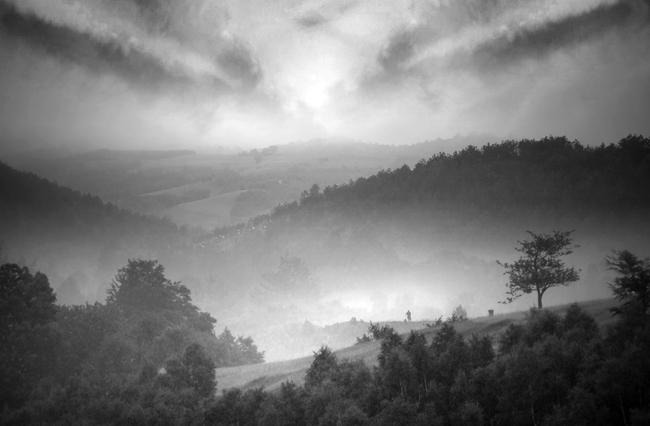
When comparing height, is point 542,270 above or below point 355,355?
above

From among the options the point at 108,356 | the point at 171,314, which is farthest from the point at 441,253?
the point at 108,356

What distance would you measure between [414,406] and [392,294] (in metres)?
120

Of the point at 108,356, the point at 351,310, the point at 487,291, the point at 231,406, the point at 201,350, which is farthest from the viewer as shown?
the point at 351,310

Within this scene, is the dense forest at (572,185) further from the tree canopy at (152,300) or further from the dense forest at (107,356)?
the tree canopy at (152,300)

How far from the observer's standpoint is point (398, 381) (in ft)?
139

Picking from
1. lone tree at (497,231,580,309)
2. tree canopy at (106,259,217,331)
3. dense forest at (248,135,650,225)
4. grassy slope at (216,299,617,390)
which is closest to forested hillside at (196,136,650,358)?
dense forest at (248,135,650,225)

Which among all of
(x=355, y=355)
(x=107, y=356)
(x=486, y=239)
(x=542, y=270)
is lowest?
(x=355, y=355)

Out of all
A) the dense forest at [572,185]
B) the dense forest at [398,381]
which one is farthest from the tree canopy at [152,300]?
the dense forest at [572,185]

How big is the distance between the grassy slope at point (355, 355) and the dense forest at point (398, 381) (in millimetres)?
3565

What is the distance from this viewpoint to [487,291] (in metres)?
134

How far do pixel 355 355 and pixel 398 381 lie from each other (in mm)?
16034

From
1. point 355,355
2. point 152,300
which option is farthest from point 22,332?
point 355,355

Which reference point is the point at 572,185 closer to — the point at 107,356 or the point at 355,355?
the point at 355,355

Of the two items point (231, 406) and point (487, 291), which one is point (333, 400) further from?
point (487, 291)
